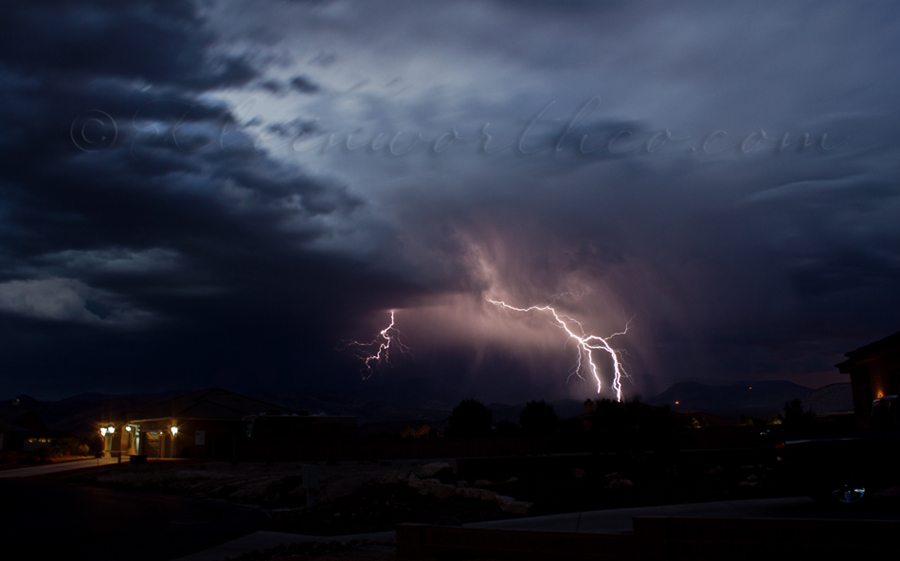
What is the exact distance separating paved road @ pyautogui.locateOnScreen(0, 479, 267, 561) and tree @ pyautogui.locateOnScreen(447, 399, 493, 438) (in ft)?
93.2

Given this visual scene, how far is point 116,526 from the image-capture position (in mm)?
13539

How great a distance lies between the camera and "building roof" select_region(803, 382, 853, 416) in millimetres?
55375

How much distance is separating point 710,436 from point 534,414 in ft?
55.6

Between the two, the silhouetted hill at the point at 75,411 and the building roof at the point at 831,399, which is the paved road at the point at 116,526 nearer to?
the building roof at the point at 831,399

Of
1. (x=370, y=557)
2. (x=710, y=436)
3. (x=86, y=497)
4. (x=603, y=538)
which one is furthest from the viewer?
(x=710, y=436)

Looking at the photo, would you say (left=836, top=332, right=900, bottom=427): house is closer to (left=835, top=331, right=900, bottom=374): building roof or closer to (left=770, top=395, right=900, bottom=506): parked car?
(left=835, top=331, right=900, bottom=374): building roof

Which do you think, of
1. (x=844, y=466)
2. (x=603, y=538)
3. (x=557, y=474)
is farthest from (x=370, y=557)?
(x=557, y=474)

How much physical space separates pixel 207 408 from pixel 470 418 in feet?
63.2

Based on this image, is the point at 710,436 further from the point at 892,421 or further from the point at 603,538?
the point at 603,538

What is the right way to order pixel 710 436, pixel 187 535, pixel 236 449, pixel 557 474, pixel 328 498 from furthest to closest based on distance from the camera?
pixel 236 449, pixel 710 436, pixel 557 474, pixel 328 498, pixel 187 535

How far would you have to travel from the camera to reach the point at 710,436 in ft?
102

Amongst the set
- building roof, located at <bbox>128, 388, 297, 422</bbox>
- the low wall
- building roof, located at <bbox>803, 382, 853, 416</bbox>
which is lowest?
building roof, located at <bbox>803, 382, 853, 416</bbox>

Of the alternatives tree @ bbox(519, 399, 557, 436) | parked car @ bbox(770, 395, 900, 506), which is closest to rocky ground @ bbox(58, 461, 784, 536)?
parked car @ bbox(770, 395, 900, 506)

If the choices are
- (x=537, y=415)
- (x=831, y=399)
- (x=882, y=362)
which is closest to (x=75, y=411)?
(x=537, y=415)
